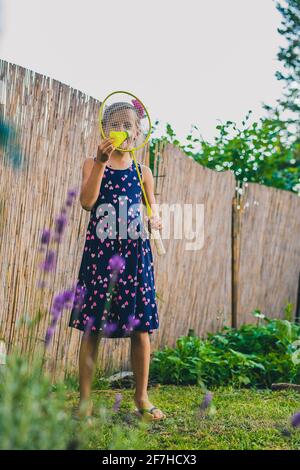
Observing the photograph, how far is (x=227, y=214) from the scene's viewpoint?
6.30 m

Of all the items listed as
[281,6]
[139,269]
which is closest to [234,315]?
[139,269]

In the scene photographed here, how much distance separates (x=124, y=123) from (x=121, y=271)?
2.15ft

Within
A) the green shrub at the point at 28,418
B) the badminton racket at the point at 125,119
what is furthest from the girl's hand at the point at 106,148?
the green shrub at the point at 28,418

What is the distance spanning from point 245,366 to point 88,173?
2.00 meters

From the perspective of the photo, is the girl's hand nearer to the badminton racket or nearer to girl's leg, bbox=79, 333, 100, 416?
the badminton racket

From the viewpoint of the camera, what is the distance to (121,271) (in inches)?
126

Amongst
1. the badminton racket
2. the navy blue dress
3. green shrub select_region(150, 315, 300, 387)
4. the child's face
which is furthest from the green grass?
the child's face

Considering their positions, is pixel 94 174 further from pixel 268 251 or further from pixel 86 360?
pixel 268 251

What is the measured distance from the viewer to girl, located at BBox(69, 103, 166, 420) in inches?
125

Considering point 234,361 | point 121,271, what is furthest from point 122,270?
point 234,361

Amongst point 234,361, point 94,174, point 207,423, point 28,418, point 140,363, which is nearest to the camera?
point 28,418

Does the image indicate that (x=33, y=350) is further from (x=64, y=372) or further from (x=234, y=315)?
(x=234, y=315)

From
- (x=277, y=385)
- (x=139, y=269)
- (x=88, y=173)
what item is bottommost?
(x=277, y=385)

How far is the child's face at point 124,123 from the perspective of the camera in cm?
316
